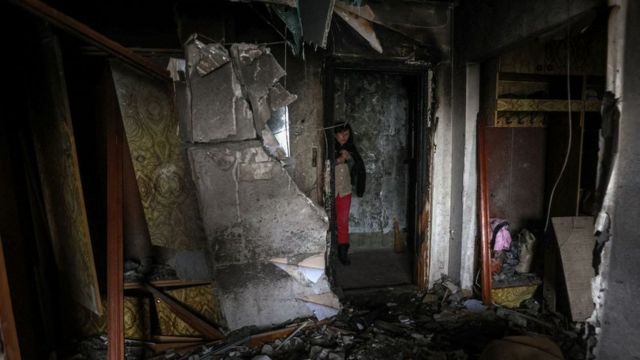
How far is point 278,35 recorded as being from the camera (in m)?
3.25

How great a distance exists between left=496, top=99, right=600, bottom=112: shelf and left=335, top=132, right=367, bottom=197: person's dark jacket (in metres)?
1.85

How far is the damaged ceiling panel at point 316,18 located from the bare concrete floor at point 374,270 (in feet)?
8.82

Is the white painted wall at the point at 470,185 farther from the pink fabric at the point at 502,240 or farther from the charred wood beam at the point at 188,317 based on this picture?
the charred wood beam at the point at 188,317

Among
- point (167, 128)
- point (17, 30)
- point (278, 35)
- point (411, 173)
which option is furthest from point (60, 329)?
point (411, 173)

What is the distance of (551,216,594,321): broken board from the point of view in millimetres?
3307

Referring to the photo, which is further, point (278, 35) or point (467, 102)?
point (467, 102)

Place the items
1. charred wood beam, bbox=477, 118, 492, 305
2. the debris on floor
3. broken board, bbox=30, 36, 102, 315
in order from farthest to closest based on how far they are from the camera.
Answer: charred wood beam, bbox=477, 118, 492, 305 → the debris on floor → broken board, bbox=30, 36, 102, 315

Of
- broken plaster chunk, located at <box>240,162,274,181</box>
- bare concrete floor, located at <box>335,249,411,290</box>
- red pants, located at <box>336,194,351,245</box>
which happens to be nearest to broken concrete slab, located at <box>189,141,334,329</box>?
broken plaster chunk, located at <box>240,162,274,181</box>

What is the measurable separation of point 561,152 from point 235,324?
152 inches

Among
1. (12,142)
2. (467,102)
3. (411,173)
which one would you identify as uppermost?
(467,102)

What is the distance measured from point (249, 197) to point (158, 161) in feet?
2.88

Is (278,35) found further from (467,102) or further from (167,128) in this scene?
(467,102)

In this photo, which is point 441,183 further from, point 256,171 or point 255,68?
point 255,68

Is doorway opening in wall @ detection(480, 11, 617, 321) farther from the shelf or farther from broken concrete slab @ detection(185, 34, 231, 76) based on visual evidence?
broken concrete slab @ detection(185, 34, 231, 76)
